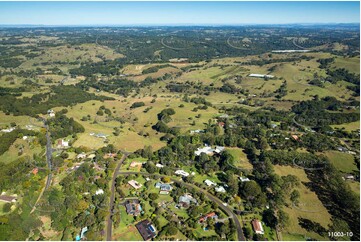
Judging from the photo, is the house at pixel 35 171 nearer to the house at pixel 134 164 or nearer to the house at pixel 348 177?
the house at pixel 134 164

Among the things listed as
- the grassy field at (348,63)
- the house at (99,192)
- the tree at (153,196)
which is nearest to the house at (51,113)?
the house at (99,192)

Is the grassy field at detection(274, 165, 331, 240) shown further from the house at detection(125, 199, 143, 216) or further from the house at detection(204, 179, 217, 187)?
the house at detection(125, 199, 143, 216)

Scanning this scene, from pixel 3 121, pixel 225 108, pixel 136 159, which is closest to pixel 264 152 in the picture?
pixel 136 159

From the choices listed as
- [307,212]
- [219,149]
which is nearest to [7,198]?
[219,149]

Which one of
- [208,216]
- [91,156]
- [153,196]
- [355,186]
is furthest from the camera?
[91,156]

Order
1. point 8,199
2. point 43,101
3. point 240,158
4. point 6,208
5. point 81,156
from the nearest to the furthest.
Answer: point 6,208 → point 8,199 → point 81,156 → point 240,158 → point 43,101

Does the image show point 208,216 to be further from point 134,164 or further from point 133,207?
point 134,164

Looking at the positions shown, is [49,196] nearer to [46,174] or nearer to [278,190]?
[46,174]
